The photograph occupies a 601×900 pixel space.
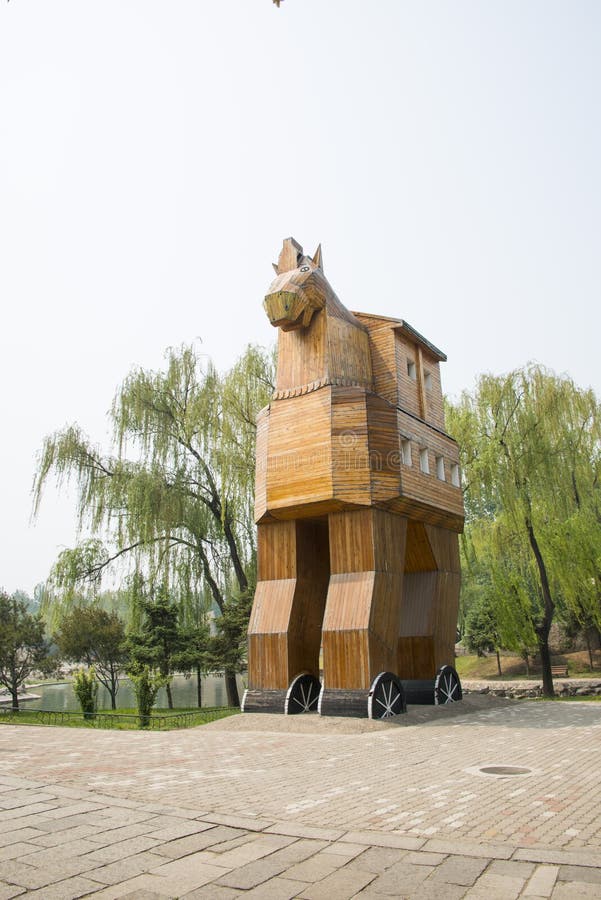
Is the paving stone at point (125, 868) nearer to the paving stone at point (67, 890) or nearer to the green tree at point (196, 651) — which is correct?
the paving stone at point (67, 890)

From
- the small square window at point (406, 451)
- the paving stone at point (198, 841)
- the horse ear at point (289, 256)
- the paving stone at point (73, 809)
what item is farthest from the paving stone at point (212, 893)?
the horse ear at point (289, 256)

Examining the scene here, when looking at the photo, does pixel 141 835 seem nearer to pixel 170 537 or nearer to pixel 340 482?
pixel 340 482

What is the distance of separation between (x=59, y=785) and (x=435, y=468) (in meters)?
12.3

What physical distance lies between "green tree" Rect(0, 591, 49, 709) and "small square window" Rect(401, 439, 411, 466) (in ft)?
61.7

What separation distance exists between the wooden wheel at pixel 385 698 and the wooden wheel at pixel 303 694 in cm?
195

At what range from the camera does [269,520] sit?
16031 millimetres

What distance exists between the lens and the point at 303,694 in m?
15.0

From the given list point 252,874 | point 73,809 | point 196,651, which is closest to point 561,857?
point 252,874

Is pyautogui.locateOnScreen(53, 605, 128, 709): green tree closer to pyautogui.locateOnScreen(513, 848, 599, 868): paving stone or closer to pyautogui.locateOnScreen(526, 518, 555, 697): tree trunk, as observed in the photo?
pyautogui.locateOnScreen(526, 518, 555, 697): tree trunk

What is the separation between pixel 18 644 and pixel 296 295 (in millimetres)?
20710

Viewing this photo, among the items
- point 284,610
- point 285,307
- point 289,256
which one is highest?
point 289,256

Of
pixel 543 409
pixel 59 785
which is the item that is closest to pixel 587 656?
pixel 543 409

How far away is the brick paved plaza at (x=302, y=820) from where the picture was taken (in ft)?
13.4

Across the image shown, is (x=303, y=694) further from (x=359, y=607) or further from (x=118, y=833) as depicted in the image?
(x=118, y=833)
